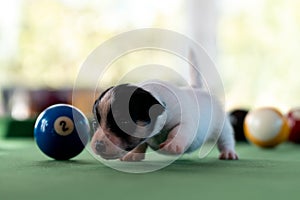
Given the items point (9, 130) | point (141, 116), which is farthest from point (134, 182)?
point (9, 130)

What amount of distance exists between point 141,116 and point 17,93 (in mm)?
5176

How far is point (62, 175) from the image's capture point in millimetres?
2197

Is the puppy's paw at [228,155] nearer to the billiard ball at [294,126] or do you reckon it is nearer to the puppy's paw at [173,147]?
the puppy's paw at [173,147]

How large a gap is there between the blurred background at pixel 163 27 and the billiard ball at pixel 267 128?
307cm

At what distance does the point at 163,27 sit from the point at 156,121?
5033 millimetres

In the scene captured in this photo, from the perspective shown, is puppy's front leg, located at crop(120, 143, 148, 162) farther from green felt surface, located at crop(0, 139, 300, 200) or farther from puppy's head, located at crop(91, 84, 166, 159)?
puppy's head, located at crop(91, 84, 166, 159)

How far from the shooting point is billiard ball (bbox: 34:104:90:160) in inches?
108

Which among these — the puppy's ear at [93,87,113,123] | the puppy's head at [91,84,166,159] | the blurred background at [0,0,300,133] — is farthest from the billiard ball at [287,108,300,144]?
the blurred background at [0,0,300,133]

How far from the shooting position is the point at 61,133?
9.05 ft

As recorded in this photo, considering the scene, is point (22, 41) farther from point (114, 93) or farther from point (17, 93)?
point (114, 93)

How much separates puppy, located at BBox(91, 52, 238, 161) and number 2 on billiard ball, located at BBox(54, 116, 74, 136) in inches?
12.4

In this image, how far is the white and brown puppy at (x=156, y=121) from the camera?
88.1 inches

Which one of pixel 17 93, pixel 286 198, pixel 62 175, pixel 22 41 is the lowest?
pixel 17 93

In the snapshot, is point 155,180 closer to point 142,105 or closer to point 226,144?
point 142,105
